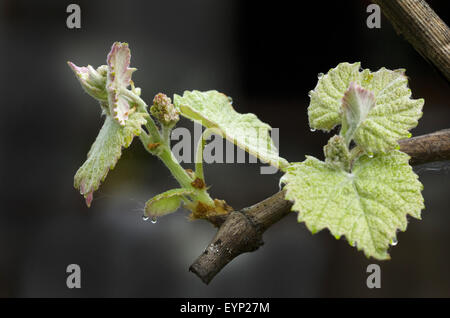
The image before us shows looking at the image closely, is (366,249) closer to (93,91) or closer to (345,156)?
(345,156)

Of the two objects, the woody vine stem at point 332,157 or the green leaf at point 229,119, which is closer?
the woody vine stem at point 332,157

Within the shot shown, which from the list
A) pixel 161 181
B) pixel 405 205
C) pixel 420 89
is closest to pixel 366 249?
pixel 405 205

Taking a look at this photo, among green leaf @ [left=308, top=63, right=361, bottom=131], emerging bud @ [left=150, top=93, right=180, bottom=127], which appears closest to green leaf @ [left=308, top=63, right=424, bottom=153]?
green leaf @ [left=308, top=63, right=361, bottom=131]

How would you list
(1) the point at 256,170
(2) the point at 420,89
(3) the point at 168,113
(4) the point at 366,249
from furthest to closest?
(1) the point at 256,170, (2) the point at 420,89, (3) the point at 168,113, (4) the point at 366,249

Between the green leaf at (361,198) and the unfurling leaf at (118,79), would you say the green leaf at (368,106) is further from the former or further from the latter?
the unfurling leaf at (118,79)

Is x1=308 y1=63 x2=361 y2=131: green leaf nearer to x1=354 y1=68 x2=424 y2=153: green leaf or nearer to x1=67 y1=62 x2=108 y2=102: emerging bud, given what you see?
x1=354 y1=68 x2=424 y2=153: green leaf

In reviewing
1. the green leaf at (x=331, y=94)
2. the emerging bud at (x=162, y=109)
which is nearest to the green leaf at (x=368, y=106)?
the green leaf at (x=331, y=94)

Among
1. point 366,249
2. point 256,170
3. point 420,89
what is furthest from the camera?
point 256,170

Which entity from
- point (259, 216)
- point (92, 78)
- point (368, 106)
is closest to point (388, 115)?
point (368, 106)
